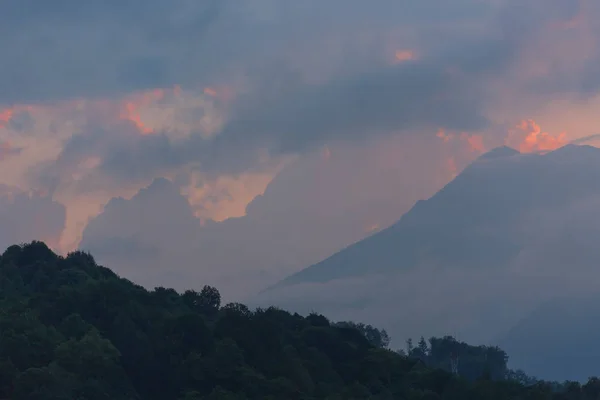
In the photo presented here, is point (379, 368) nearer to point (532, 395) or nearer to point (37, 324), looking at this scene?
point (532, 395)

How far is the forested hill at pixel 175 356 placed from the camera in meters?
78.2

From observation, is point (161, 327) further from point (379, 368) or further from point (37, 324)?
point (379, 368)

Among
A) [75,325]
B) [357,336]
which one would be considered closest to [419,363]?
[357,336]

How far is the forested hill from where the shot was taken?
78.2 meters

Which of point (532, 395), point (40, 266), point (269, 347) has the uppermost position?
point (40, 266)

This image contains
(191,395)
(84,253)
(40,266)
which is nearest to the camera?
(191,395)

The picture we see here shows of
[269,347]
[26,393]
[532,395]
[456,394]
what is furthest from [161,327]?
[532,395]

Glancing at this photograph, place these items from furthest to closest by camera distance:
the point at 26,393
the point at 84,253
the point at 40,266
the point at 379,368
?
the point at 84,253, the point at 40,266, the point at 379,368, the point at 26,393

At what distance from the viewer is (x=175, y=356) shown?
8881cm

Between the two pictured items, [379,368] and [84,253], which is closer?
Answer: [379,368]

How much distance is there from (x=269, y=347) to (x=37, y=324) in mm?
23320

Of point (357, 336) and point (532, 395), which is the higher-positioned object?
point (357, 336)

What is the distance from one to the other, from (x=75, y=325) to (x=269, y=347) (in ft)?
64.4

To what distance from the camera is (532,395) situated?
3725 inches
